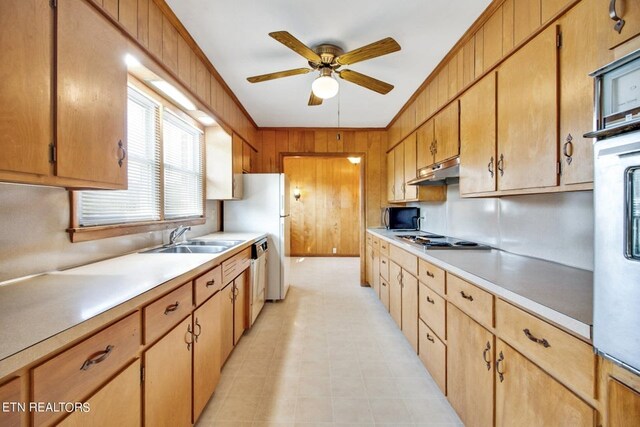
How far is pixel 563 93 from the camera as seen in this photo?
1.25 meters

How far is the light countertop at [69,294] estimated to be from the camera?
2.34 feet

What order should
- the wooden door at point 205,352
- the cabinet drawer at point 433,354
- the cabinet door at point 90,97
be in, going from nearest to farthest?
the cabinet door at point 90,97 → the wooden door at point 205,352 → the cabinet drawer at point 433,354

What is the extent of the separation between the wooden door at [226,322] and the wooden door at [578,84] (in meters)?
2.18

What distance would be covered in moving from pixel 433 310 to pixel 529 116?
1.34 m

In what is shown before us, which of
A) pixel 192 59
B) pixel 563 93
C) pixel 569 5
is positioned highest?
pixel 192 59

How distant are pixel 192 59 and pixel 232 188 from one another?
140 centimetres

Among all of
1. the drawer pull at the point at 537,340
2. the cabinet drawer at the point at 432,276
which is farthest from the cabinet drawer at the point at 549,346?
the cabinet drawer at the point at 432,276

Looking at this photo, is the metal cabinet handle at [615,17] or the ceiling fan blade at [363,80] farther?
the ceiling fan blade at [363,80]

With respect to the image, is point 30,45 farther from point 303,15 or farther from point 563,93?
point 563,93

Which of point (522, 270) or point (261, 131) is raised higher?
point (261, 131)

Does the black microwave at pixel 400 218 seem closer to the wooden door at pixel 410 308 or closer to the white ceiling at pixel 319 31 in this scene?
the wooden door at pixel 410 308

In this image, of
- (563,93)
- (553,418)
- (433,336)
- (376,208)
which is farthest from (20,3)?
(376,208)

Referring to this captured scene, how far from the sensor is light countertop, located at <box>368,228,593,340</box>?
899 millimetres

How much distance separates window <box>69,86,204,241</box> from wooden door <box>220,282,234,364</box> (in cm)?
77
